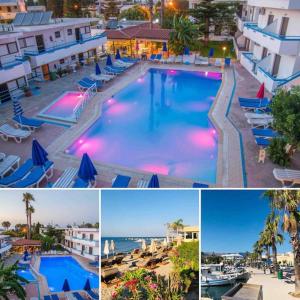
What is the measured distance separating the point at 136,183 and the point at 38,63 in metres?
16.4

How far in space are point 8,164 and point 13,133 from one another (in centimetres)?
317

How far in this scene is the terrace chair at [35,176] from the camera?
11.2 m

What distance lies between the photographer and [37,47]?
83.9 ft

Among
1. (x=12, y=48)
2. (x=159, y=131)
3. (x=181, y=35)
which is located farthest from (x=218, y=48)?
(x=12, y=48)

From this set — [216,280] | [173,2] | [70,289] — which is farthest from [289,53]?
[173,2]

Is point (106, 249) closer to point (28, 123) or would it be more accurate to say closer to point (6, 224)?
point (6, 224)

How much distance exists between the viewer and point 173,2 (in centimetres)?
6031

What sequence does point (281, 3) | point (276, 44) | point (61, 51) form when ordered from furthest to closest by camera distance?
point (61, 51) → point (281, 3) → point (276, 44)

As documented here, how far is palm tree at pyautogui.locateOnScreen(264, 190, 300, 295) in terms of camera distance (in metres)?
6.12

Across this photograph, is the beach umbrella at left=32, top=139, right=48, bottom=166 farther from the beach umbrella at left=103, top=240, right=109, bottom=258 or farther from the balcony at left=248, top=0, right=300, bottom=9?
the balcony at left=248, top=0, right=300, bottom=9

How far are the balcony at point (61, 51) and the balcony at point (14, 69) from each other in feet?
5.49

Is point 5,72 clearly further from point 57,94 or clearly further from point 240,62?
point 240,62

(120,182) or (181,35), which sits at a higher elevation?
(181,35)

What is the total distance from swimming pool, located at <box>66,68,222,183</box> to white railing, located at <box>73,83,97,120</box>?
4.26 ft
